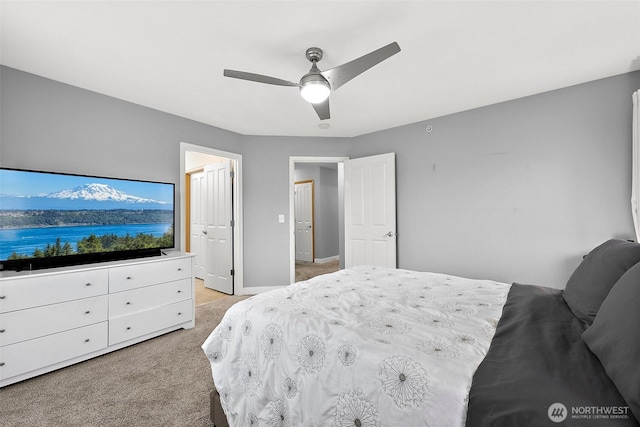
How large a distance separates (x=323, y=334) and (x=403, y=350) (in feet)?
1.13

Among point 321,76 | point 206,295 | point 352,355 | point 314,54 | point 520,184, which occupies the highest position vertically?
point 314,54

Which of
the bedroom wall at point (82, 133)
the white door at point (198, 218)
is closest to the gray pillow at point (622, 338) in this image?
the bedroom wall at point (82, 133)

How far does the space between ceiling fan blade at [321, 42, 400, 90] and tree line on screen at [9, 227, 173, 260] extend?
2.43 meters

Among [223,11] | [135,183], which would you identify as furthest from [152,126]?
[223,11]

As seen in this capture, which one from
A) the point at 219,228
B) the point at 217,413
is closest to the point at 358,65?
the point at 217,413

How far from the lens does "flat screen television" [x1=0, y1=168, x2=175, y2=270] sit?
2.20 metres

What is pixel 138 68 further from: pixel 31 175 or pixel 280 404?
pixel 280 404

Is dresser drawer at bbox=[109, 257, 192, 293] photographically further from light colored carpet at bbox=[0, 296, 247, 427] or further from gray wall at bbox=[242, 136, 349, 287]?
gray wall at bbox=[242, 136, 349, 287]

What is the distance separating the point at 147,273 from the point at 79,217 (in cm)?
76

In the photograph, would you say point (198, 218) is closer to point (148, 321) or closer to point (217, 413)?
point (148, 321)

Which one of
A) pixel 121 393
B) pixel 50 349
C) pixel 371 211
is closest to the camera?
pixel 121 393

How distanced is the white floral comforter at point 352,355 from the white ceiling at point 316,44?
174cm

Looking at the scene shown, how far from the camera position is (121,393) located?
1941 mm

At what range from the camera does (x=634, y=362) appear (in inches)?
28.9
